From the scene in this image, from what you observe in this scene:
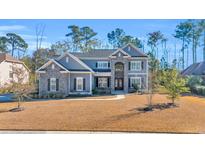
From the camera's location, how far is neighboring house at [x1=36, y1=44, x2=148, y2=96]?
10320 millimetres

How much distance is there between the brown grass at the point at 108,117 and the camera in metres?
8.94

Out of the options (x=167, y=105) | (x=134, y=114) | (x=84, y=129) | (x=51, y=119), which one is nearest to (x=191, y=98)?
(x=167, y=105)

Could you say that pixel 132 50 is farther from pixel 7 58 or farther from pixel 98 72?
pixel 7 58

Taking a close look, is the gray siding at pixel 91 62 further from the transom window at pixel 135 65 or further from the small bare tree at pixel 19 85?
the small bare tree at pixel 19 85

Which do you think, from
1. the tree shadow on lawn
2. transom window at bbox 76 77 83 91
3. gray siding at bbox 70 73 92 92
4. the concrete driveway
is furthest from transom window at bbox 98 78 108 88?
the concrete driveway

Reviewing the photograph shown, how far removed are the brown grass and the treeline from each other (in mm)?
1222

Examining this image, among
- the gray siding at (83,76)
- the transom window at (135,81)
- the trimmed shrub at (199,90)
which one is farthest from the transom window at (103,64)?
the trimmed shrub at (199,90)

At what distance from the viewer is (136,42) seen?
31.4 feet

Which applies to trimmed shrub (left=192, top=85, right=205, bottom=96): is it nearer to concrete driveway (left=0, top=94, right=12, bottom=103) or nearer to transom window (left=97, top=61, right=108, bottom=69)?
transom window (left=97, top=61, right=108, bottom=69)

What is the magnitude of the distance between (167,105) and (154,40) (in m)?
1.83

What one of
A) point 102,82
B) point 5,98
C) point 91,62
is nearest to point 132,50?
point 102,82

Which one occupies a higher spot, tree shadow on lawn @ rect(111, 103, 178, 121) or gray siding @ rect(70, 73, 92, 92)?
gray siding @ rect(70, 73, 92, 92)

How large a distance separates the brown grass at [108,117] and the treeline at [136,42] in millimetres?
1222

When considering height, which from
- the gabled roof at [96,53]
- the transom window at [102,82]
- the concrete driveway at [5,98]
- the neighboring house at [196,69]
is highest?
the gabled roof at [96,53]
